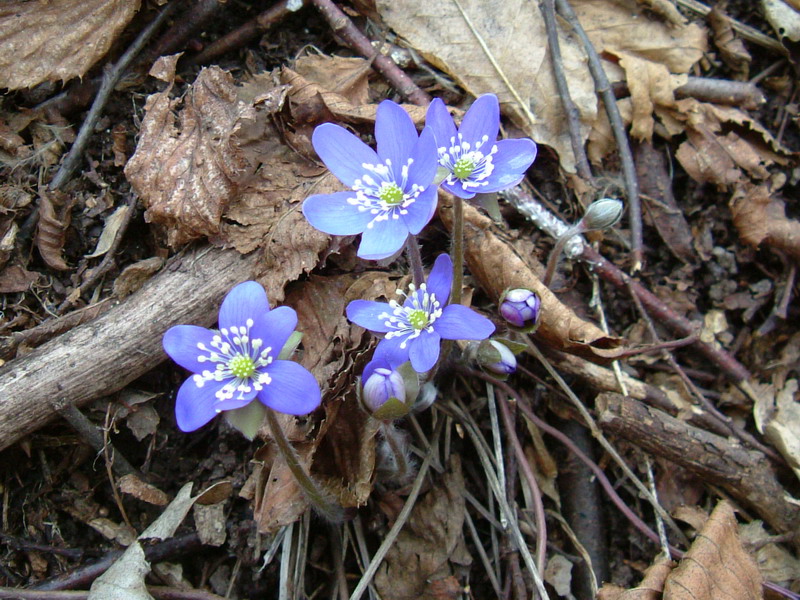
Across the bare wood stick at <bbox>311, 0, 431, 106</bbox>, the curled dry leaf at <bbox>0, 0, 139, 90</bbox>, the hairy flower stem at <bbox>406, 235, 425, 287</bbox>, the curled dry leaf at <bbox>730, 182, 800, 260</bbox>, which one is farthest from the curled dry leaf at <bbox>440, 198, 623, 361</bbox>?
the curled dry leaf at <bbox>0, 0, 139, 90</bbox>

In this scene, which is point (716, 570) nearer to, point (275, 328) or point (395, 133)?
point (275, 328)

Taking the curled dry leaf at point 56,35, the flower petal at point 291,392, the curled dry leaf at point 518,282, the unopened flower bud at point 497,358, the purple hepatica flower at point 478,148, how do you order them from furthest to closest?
the curled dry leaf at point 56,35
the curled dry leaf at point 518,282
the unopened flower bud at point 497,358
the purple hepatica flower at point 478,148
the flower petal at point 291,392

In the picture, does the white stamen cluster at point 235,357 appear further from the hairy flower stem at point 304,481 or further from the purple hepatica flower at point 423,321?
the purple hepatica flower at point 423,321

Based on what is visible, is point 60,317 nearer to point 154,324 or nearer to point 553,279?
point 154,324

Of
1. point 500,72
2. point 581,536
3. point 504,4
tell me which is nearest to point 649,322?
point 581,536

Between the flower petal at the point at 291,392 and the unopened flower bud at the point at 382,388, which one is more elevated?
the flower petal at the point at 291,392

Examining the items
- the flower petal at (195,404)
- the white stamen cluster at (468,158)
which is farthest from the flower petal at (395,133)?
the flower petal at (195,404)
